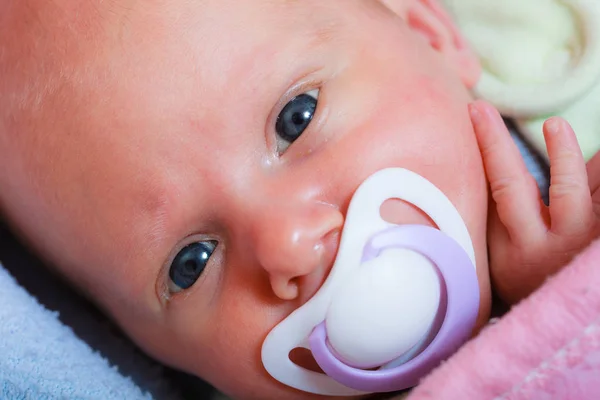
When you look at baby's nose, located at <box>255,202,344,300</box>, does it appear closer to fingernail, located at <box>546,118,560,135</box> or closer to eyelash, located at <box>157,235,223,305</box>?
eyelash, located at <box>157,235,223,305</box>

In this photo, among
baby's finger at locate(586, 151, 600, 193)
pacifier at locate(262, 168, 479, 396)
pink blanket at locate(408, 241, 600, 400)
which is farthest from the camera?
baby's finger at locate(586, 151, 600, 193)

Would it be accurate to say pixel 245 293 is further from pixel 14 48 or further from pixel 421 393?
pixel 14 48

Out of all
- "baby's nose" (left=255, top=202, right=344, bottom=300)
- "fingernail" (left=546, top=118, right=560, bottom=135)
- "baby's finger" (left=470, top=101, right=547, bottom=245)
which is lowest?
"baby's nose" (left=255, top=202, right=344, bottom=300)

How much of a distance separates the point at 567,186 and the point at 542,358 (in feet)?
0.95

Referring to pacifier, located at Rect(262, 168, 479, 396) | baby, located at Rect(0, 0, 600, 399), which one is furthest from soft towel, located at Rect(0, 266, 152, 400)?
pacifier, located at Rect(262, 168, 479, 396)

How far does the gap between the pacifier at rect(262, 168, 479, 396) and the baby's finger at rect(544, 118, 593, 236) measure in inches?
5.4

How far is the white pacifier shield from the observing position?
813mm

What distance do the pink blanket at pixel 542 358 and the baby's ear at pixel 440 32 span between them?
1.60 feet

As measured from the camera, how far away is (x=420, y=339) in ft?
2.85

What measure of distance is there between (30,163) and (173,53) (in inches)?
10.6

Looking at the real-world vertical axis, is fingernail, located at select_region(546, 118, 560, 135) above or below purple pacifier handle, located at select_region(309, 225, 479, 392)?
above

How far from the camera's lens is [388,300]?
2.66 feet

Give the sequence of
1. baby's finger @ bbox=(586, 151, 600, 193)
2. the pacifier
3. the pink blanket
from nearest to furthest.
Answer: the pink blanket
the pacifier
baby's finger @ bbox=(586, 151, 600, 193)

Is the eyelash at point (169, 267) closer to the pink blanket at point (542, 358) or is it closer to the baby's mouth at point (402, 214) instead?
the baby's mouth at point (402, 214)
